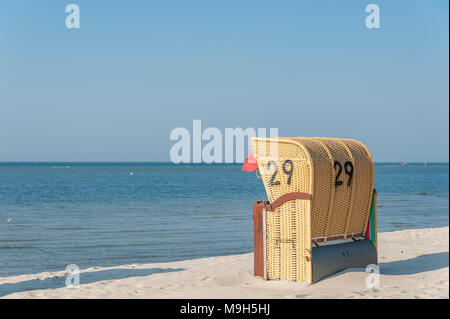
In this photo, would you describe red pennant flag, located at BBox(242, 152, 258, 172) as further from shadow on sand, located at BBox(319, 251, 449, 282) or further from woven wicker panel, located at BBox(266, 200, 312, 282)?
shadow on sand, located at BBox(319, 251, 449, 282)

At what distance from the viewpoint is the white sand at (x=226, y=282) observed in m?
8.27

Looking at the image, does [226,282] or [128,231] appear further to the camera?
[128,231]

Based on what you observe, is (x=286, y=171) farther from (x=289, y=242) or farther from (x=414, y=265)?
(x=414, y=265)

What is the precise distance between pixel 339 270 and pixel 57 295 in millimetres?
4585

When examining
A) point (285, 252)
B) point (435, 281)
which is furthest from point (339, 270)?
point (435, 281)

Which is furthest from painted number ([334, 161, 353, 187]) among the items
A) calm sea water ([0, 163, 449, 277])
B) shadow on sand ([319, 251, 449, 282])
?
calm sea water ([0, 163, 449, 277])

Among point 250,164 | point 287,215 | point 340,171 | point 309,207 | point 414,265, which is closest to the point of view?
point 309,207

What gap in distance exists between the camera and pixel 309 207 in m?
8.52

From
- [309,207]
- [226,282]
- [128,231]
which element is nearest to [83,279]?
[226,282]

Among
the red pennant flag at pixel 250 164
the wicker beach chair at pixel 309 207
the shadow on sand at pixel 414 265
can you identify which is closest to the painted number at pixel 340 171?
the wicker beach chair at pixel 309 207

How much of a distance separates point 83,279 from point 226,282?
272 cm

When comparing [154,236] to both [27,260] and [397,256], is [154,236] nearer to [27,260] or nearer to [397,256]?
[27,260]

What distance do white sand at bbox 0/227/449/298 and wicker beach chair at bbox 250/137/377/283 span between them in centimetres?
30
